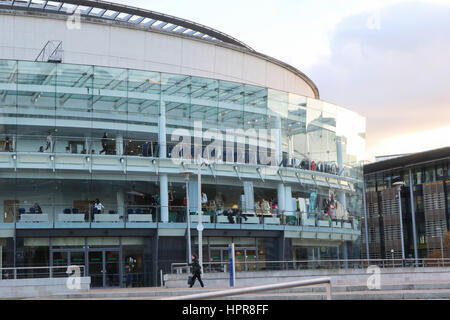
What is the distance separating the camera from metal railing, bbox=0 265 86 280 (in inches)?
1089

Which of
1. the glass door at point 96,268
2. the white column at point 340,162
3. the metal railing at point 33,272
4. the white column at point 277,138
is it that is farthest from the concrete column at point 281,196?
the metal railing at point 33,272

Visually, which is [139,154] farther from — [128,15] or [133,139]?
[128,15]

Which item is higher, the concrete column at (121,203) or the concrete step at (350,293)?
the concrete column at (121,203)

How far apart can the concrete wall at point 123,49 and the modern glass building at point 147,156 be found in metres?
0.08

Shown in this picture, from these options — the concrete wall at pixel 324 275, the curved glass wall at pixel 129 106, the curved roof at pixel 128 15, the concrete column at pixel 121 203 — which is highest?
the curved roof at pixel 128 15

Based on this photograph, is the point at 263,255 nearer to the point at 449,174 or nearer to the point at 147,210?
the point at 147,210

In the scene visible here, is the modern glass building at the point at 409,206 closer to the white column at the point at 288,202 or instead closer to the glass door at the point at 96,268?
the white column at the point at 288,202

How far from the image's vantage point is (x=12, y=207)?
36.1 meters

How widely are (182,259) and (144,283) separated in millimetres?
2761

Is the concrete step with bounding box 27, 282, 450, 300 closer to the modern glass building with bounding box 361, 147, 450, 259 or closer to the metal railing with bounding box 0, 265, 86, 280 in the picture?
the metal railing with bounding box 0, 265, 86, 280

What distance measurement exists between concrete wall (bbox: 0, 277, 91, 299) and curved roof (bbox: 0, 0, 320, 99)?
23600 mm

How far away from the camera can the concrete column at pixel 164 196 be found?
38781 millimetres

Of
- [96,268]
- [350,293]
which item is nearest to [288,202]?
[96,268]
